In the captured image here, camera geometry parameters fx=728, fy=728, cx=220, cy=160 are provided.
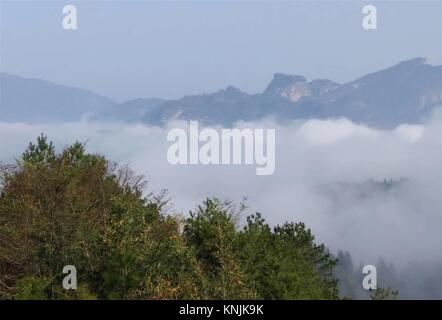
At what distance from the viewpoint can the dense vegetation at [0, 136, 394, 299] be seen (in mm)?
23531

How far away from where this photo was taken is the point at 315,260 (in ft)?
170

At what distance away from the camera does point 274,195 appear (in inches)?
7318

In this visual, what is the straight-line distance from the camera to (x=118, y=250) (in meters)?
23.8

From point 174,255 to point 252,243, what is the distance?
4344 mm

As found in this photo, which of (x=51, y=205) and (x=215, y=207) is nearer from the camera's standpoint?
(x=51, y=205)

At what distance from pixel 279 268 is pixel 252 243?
159cm

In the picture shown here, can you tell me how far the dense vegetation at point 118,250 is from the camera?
23.5 m
